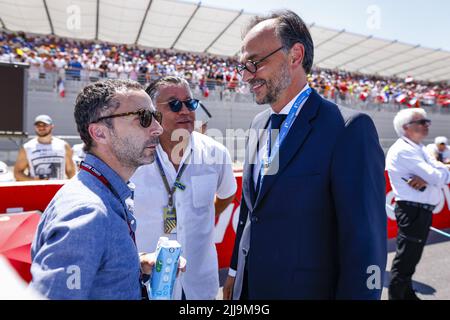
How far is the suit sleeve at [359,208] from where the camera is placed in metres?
1.38

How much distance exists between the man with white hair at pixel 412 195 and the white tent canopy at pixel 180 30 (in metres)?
19.1

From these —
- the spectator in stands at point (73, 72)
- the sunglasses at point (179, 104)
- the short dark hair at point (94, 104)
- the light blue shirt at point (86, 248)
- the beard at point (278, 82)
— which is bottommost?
the light blue shirt at point (86, 248)

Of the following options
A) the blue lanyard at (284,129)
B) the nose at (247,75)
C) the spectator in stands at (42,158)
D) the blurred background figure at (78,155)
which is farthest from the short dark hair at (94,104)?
the spectator in stands at (42,158)

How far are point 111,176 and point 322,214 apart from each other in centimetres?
94

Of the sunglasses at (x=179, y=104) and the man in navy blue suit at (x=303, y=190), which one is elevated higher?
the sunglasses at (x=179, y=104)

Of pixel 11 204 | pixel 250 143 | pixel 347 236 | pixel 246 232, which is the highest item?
pixel 250 143

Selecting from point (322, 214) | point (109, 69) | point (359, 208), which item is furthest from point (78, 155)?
point (109, 69)

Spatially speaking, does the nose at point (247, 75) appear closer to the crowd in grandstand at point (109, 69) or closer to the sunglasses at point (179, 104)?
the sunglasses at point (179, 104)

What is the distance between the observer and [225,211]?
15.5ft

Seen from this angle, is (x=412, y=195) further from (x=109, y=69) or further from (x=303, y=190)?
(x=109, y=69)
